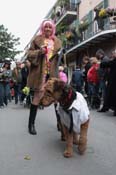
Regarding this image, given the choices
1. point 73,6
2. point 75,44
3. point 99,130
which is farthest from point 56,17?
point 99,130

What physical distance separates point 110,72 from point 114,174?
6.98m

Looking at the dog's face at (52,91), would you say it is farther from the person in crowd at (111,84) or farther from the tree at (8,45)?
the tree at (8,45)

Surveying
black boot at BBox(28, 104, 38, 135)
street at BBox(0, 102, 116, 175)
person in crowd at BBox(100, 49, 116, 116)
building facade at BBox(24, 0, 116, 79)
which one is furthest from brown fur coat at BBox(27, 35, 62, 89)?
building facade at BBox(24, 0, 116, 79)

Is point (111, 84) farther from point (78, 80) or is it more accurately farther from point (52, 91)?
point (52, 91)

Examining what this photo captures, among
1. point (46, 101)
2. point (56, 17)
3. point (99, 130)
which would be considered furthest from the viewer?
point (56, 17)

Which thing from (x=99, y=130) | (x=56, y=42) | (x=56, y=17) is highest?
(x=56, y=17)

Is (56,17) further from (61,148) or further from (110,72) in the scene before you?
(61,148)

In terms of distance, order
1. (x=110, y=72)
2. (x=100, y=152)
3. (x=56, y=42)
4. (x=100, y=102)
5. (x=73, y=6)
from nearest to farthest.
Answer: (x=100, y=152) < (x=56, y=42) < (x=110, y=72) < (x=100, y=102) < (x=73, y=6)

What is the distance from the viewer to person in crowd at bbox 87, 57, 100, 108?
13.8 meters

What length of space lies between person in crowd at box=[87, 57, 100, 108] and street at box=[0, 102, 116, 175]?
4.56m

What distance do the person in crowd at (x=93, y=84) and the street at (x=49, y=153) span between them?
4.56 m

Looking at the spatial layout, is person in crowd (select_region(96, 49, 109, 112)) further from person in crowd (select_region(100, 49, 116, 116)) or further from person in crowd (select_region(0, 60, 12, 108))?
person in crowd (select_region(0, 60, 12, 108))

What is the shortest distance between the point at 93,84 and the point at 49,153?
305 inches

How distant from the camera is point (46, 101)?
6.17 meters
